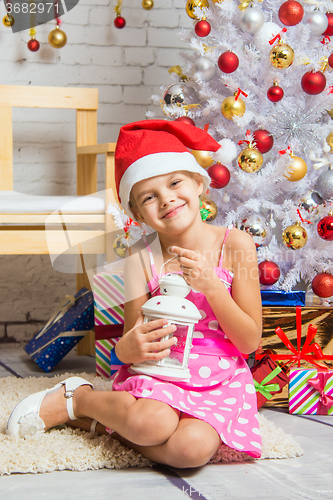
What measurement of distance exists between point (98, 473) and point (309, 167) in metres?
0.96

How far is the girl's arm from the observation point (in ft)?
2.65

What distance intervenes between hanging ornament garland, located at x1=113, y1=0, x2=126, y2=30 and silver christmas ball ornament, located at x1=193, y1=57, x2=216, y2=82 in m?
0.56

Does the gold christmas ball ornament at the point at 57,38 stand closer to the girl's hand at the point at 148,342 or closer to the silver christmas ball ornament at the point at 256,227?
the silver christmas ball ornament at the point at 256,227

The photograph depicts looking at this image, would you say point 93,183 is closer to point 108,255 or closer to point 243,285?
point 108,255

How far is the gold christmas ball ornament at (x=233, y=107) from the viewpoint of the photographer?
1.22m

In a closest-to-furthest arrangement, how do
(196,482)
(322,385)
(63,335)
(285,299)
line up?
(196,482), (322,385), (285,299), (63,335)

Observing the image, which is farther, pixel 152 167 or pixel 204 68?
pixel 204 68

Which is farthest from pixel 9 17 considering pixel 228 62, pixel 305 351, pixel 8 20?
pixel 305 351

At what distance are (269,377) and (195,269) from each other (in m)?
0.40

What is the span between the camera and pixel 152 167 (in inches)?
33.5

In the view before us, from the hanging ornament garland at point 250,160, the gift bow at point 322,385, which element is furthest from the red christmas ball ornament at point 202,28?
the gift bow at point 322,385

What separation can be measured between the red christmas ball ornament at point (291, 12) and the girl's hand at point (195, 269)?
740mm

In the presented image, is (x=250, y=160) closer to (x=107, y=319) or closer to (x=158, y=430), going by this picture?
(x=107, y=319)

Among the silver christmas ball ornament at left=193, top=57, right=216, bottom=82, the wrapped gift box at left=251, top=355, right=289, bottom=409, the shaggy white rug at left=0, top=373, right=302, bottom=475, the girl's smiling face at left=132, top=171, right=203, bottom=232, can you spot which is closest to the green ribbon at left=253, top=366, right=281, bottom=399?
the wrapped gift box at left=251, top=355, right=289, bottom=409
